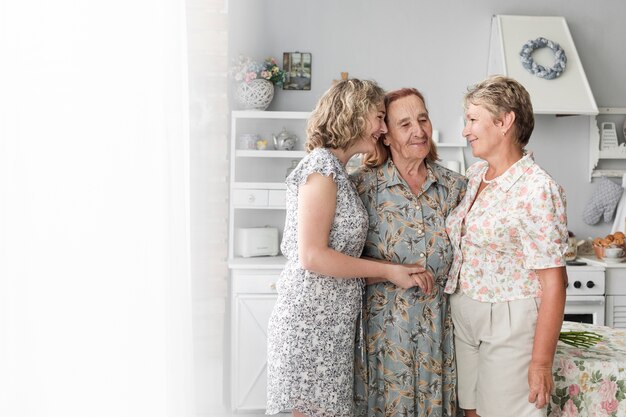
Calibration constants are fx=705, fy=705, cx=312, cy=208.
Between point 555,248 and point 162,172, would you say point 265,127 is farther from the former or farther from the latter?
point 555,248

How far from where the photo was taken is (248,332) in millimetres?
3797

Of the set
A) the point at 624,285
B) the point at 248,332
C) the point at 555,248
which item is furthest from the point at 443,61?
the point at 555,248

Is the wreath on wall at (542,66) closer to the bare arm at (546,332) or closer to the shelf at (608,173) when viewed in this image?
the shelf at (608,173)

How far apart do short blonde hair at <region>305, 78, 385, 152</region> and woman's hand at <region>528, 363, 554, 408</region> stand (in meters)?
0.77

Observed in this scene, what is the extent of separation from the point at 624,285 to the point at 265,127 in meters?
2.23

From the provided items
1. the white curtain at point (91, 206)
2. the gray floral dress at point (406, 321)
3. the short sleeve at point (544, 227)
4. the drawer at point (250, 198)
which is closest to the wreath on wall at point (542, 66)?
the drawer at point (250, 198)

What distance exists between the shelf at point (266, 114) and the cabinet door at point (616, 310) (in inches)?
77.7

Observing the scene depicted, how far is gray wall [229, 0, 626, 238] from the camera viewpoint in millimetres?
4266

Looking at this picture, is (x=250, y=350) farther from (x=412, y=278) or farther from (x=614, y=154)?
(x=614, y=154)

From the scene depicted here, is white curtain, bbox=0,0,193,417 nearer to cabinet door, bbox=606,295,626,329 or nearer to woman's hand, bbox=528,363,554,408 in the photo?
woman's hand, bbox=528,363,554,408

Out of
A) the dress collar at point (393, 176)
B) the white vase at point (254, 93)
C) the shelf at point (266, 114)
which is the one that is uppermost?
the white vase at point (254, 93)

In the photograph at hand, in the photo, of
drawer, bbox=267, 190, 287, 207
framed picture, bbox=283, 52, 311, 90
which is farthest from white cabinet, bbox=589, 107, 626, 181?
drawer, bbox=267, 190, 287, 207

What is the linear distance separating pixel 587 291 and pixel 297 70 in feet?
6.83

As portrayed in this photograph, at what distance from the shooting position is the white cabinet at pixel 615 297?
3.85 m
